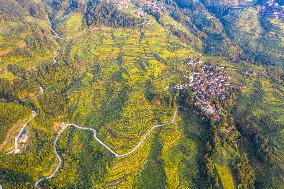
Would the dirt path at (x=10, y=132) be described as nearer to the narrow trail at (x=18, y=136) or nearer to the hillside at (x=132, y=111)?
the hillside at (x=132, y=111)

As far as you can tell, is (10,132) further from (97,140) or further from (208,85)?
(208,85)

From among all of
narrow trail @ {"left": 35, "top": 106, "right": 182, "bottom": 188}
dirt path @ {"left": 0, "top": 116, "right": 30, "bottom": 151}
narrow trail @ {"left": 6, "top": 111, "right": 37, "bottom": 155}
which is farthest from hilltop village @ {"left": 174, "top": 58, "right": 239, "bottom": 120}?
dirt path @ {"left": 0, "top": 116, "right": 30, "bottom": 151}

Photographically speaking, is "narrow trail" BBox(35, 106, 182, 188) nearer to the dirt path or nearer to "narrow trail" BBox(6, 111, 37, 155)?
"narrow trail" BBox(6, 111, 37, 155)

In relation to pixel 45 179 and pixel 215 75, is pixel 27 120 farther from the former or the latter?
pixel 215 75

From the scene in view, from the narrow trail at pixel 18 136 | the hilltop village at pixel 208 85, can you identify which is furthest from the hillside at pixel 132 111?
the hilltop village at pixel 208 85

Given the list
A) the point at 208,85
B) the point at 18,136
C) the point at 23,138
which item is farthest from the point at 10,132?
the point at 208,85

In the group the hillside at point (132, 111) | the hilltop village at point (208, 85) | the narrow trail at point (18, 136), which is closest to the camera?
the hillside at point (132, 111)
